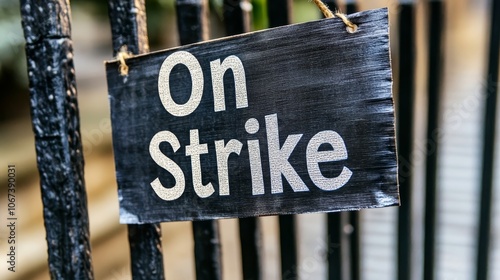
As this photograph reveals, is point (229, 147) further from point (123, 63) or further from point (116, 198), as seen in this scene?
point (116, 198)

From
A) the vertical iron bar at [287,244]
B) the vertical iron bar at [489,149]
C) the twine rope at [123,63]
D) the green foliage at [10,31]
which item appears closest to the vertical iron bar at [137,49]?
the twine rope at [123,63]

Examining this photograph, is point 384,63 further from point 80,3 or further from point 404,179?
point 80,3

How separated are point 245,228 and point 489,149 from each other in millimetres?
602

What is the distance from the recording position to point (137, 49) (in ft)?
2.82

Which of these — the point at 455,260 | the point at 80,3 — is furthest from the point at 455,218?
the point at 80,3

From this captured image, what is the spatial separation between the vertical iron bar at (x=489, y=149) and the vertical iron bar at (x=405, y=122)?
16cm

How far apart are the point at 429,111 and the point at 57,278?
2.98ft

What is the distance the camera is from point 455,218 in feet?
9.95

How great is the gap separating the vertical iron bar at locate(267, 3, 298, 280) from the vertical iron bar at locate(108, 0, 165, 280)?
0.28 metres

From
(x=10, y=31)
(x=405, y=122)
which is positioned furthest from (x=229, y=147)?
(x=10, y=31)

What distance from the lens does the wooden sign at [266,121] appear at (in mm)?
695

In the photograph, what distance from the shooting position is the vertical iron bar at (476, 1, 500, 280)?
0.99 metres

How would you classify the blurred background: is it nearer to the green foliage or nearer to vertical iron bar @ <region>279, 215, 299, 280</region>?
the green foliage

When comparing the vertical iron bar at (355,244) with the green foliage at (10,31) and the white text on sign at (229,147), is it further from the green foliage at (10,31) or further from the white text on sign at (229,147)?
the green foliage at (10,31)
